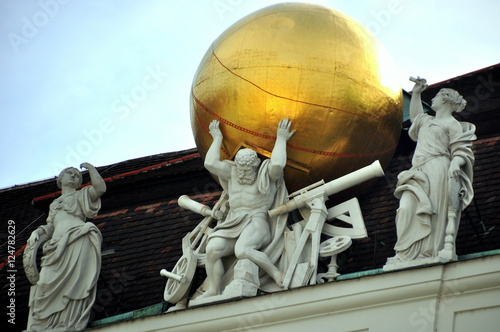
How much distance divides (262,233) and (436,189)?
202cm

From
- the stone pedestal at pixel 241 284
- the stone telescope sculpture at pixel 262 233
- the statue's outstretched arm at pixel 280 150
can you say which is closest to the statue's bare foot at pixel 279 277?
the stone telescope sculpture at pixel 262 233

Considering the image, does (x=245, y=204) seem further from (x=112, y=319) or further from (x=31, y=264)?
(x=31, y=264)

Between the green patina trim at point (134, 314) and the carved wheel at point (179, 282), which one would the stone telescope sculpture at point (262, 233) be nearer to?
the carved wheel at point (179, 282)

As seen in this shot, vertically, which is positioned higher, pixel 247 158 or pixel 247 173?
pixel 247 158

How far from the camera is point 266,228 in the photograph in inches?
725

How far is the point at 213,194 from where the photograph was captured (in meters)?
21.6

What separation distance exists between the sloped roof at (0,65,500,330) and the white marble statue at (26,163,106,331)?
844 mm

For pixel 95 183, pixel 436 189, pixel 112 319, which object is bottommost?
pixel 112 319

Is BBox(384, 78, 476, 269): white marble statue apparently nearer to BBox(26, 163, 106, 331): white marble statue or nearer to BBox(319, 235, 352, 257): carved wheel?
BBox(319, 235, 352, 257): carved wheel

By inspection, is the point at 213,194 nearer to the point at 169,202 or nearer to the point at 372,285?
the point at 169,202

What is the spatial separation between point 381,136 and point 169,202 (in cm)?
391

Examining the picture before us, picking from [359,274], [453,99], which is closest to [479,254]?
[359,274]

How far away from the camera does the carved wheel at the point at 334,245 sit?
17.9 metres

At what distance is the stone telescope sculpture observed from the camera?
1792 cm
